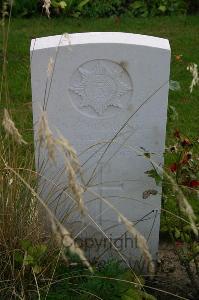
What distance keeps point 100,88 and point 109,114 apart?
5.1 inches

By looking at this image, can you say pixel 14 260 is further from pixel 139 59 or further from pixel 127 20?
pixel 127 20

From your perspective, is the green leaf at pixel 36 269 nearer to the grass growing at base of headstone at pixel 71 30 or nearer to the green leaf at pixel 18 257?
the green leaf at pixel 18 257

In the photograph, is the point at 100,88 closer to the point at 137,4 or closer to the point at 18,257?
the point at 18,257

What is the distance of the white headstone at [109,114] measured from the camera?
301 cm

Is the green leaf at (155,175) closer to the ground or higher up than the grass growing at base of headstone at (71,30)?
higher up

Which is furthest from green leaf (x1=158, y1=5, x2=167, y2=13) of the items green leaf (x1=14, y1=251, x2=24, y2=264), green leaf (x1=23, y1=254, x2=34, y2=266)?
green leaf (x1=23, y1=254, x2=34, y2=266)

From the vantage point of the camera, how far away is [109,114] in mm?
3131

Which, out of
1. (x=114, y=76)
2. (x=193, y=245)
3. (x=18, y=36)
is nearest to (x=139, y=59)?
(x=114, y=76)

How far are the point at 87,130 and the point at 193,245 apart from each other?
731 millimetres

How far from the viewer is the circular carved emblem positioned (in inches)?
120

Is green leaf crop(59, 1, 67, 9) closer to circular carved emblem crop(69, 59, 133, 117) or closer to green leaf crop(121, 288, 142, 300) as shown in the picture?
circular carved emblem crop(69, 59, 133, 117)

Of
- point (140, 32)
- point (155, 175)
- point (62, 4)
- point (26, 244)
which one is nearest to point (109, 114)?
point (155, 175)

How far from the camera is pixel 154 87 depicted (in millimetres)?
3057

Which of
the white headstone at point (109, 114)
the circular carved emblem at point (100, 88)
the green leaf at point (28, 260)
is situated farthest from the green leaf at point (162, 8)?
the green leaf at point (28, 260)
